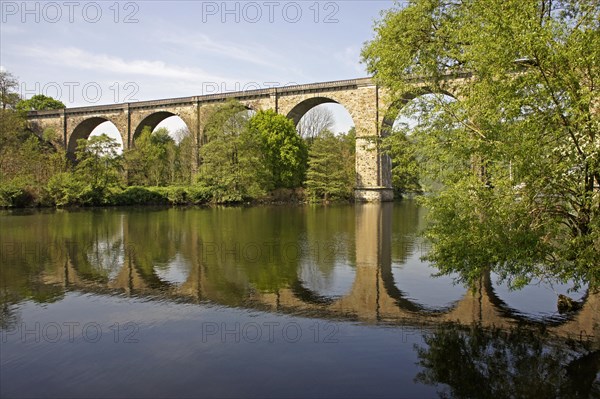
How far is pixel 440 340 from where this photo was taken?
6.76m

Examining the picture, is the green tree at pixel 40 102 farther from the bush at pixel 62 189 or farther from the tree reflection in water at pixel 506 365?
the tree reflection in water at pixel 506 365

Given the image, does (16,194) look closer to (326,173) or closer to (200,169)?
(200,169)

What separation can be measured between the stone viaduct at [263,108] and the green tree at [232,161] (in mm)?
3789

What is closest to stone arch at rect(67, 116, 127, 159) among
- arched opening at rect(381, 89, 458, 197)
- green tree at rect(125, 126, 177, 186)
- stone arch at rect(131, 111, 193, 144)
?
stone arch at rect(131, 111, 193, 144)

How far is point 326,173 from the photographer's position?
4350 centimetres

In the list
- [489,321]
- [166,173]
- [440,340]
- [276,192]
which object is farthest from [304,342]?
[166,173]

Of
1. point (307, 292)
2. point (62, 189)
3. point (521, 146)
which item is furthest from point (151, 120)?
point (521, 146)

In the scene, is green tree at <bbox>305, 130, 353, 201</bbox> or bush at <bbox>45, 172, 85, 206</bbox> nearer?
bush at <bbox>45, 172, 85, 206</bbox>

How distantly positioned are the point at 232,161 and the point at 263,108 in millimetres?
8598

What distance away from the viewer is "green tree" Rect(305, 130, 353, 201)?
42.7 metres

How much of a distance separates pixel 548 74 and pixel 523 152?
1.08 meters

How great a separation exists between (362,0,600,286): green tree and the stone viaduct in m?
24.4

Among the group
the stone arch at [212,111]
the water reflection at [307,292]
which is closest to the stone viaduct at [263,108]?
the stone arch at [212,111]

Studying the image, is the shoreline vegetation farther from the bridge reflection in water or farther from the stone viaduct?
the bridge reflection in water
